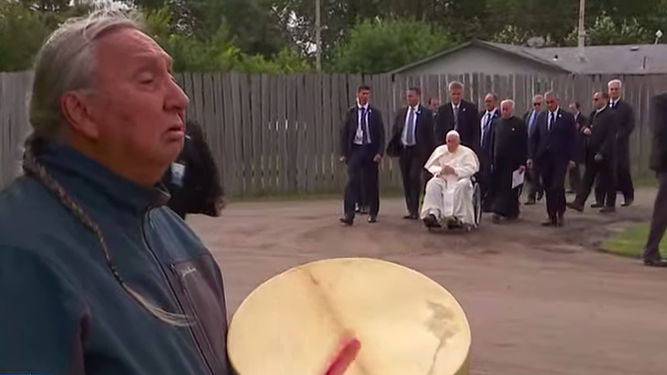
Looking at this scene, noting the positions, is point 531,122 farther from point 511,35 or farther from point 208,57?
point 511,35

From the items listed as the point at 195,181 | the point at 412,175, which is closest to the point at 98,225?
the point at 195,181

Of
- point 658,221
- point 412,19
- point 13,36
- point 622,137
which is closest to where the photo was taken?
point 658,221

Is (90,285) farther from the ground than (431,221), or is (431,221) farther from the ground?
(90,285)

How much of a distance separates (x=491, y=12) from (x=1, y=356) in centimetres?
6349

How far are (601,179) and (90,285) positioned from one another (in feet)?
55.4

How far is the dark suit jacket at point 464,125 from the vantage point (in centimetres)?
1689

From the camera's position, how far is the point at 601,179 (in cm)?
1816

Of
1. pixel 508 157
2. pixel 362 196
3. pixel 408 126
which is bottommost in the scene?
pixel 362 196

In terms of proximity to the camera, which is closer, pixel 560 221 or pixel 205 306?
pixel 205 306

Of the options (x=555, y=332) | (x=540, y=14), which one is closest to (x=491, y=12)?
(x=540, y=14)

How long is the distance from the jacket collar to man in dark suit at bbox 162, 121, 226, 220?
3877 millimetres

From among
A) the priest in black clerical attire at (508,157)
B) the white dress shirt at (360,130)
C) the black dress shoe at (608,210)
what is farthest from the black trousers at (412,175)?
the black dress shoe at (608,210)

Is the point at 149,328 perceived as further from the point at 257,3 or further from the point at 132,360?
the point at 257,3

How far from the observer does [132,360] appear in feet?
6.28
